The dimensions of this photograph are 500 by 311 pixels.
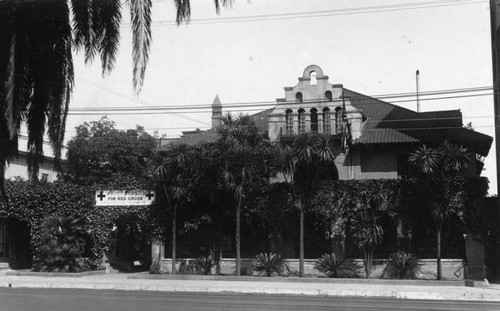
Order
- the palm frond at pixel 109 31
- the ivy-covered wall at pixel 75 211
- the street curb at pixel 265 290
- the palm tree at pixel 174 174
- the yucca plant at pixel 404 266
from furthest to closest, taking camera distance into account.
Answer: the ivy-covered wall at pixel 75 211 < the palm tree at pixel 174 174 < the yucca plant at pixel 404 266 < the street curb at pixel 265 290 < the palm frond at pixel 109 31

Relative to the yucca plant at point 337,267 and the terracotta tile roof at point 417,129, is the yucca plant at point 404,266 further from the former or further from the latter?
the terracotta tile roof at point 417,129

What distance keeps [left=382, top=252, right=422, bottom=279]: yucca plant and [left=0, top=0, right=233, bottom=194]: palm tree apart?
2045cm

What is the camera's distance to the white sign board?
2723 cm

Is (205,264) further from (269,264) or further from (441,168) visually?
(441,168)

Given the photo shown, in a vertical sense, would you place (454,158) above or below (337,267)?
above

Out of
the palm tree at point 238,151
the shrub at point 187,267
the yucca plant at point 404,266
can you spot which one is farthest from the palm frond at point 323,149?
the shrub at point 187,267

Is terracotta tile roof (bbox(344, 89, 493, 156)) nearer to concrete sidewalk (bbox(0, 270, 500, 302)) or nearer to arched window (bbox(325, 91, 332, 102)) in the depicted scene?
arched window (bbox(325, 91, 332, 102))

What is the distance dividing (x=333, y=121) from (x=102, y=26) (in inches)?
970

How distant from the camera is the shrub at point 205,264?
2553 cm

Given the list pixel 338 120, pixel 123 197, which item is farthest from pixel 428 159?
pixel 123 197

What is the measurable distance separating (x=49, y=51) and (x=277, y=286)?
17.3 m

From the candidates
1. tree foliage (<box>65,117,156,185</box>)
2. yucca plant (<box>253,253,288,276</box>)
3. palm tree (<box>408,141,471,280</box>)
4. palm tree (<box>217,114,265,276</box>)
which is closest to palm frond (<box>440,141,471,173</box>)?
palm tree (<box>408,141,471,280</box>)

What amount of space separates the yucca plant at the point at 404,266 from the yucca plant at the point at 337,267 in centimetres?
153

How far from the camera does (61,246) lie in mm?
25891
